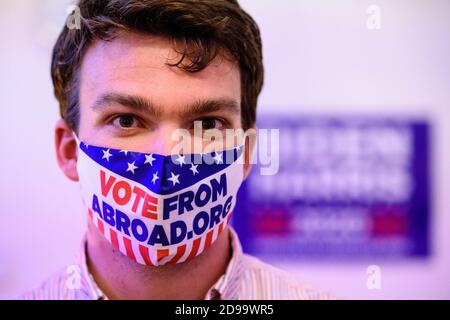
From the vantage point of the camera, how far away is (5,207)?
5.31ft

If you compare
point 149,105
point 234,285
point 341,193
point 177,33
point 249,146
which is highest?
point 177,33

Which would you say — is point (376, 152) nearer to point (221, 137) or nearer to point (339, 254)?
point (339, 254)

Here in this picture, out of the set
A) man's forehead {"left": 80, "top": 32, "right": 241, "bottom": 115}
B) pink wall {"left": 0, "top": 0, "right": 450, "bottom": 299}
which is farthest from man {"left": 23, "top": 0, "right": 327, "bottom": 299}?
pink wall {"left": 0, "top": 0, "right": 450, "bottom": 299}

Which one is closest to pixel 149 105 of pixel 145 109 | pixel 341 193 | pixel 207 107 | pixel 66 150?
pixel 145 109

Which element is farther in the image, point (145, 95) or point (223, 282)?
point (223, 282)

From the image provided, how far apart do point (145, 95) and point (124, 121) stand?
90 mm

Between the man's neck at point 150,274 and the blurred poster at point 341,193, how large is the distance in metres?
0.35

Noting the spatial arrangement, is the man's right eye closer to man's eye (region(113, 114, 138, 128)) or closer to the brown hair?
man's eye (region(113, 114, 138, 128))

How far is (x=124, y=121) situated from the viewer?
4.11 ft

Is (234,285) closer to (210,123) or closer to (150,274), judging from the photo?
(150,274)

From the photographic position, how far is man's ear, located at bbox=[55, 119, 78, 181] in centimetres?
136

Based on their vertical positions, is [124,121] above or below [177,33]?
below

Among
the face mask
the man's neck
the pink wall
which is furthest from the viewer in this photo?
the pink wall
